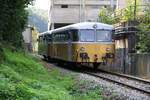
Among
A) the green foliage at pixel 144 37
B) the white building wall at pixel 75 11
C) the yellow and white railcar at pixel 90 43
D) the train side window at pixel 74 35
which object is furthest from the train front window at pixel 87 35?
the white building wall at pixel 75 11

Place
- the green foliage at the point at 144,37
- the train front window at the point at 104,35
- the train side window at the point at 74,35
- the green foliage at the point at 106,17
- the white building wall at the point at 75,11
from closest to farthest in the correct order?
the green foliage at the point at 144,37
the train side window at the point at 74,35
the train front window at the point at 104,35
the green foliage at the point at 106,17
the white building wall at the point at 75,11

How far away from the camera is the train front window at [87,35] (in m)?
29.9

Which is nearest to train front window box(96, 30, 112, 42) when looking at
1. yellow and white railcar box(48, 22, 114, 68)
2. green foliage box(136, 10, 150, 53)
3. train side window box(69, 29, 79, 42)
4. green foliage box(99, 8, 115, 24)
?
yellow and white railcar box(48, 22, 114, 68)

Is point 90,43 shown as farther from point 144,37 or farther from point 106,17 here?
point 106,17

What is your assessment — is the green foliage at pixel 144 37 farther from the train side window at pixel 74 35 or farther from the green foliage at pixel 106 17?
the green foliage at pixel 106 17

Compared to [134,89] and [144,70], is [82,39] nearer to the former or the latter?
[144,70]

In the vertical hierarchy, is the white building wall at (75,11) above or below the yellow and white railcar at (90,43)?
above

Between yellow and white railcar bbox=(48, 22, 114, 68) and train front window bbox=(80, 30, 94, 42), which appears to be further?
train front window bbox=(80, 30, 94, 42)

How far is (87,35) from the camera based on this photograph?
98.7ft

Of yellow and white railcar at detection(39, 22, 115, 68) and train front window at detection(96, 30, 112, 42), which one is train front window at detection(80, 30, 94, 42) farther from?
train front window at detection(96, 30, 112, 42)

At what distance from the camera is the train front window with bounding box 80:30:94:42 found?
29875mm

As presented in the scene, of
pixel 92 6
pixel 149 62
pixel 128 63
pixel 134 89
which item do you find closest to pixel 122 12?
pixel 128 63

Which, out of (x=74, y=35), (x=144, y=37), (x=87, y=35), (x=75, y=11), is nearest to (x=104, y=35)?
(x=87, y=35)

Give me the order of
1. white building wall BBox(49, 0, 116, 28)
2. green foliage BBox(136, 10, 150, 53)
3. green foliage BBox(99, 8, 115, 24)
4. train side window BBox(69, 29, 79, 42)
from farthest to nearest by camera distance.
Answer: white building wall BBox(49, 0, 116, 28) < green foliage BBox(99, 8, 115, 24) < train side window BBox(69, 29, 79, 42) < green foliage BBox(136, 10, 150, 53)
